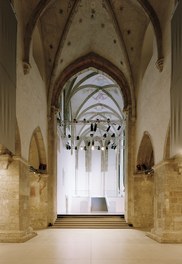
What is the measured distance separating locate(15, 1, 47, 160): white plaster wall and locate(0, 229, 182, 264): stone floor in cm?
306

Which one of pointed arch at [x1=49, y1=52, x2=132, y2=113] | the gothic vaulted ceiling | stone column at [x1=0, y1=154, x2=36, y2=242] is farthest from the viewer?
pointed arch at [x1=49, y1=52, x2=132, y2=113]

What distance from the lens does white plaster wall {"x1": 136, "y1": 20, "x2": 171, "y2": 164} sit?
11.4 m

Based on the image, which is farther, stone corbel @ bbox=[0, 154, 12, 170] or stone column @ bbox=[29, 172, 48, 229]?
stone column @ bbox=[29, 172, 48, 229]

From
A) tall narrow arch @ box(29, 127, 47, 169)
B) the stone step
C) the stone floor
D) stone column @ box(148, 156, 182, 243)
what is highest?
tall narrow arch @ box(29, 127, 47, 169)

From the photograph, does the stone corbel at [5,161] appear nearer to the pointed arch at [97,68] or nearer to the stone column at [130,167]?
the pointed arch at [97,68]

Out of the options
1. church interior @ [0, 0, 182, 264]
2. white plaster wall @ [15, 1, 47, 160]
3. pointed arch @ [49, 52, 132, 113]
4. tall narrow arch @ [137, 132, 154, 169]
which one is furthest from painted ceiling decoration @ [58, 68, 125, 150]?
white plaster wall @ [15, 1, 47, 160]

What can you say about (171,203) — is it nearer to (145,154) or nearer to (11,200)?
(11,200)

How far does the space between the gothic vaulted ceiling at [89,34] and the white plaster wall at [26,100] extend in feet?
3.16

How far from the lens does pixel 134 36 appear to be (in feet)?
51.1

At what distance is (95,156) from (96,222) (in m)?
19.3

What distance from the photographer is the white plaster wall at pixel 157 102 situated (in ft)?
37.4

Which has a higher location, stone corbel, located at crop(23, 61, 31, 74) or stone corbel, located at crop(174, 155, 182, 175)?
stone corbel, located at crop(23, 61, 31, 74)

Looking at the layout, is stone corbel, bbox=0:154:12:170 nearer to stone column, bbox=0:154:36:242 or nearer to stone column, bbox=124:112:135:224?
stone column, bbox=0:154:36:242

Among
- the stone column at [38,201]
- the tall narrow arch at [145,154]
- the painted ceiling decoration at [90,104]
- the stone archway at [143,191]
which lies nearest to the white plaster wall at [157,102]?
the tall narrow arch at [145,154]
